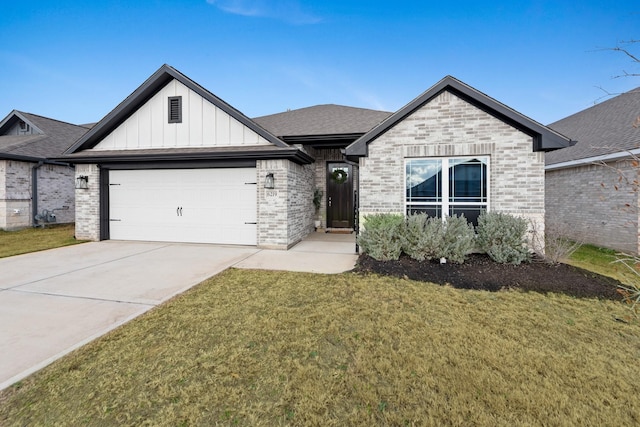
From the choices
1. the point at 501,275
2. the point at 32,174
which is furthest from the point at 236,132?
the point at 32,174

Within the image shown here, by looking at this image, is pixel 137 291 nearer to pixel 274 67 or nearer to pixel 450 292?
pixel 450 292

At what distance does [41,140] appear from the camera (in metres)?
14.3

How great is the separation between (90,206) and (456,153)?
11936 millimetres

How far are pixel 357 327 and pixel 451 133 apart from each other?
5.93 m

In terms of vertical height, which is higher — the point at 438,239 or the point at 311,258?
the point at 438,239

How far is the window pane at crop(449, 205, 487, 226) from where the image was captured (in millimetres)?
7172

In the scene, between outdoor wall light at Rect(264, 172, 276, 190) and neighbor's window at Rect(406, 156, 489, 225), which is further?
outdoor wall light at Rect(264, 172, 276, 190)

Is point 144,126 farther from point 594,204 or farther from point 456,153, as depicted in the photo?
point 594,204

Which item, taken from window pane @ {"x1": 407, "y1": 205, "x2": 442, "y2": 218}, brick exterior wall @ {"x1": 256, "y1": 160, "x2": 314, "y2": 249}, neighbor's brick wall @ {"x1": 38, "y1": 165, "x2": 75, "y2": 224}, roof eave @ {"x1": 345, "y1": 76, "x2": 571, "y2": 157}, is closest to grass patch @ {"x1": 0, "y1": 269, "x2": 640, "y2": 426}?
window pane @ {"x1": 407, "y1": 205, "x2": 442, "y2": 218}

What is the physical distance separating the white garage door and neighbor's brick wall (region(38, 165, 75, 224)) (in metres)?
6.68

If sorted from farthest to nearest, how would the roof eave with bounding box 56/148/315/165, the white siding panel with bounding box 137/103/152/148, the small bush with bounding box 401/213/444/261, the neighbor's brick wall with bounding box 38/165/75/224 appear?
the neighbor's brick wall with bounding box 38/165/75/224, the white siding panel with bounding box 137/103/152/148, the roof eave with bounding box 56/148/315/165, the small bush with bounding box 401/213/444/261

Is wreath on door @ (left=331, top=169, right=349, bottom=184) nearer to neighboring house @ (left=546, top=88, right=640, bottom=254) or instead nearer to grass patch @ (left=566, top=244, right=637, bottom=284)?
neighboring house @ (left=546, top=88, right=640, bottom=254)

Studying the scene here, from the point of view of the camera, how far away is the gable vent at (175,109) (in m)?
9.18

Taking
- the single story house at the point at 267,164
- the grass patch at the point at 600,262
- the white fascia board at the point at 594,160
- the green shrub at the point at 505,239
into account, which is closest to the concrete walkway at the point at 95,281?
the single story house at the point at 267,164
